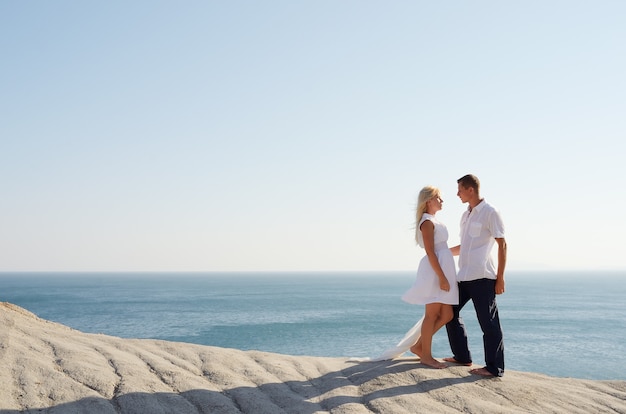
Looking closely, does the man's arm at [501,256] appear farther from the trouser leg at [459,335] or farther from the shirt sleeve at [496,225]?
the trouser leg at [459,335]

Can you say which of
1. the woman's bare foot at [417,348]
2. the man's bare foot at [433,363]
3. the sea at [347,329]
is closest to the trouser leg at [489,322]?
the man's bare foot at [433,363]

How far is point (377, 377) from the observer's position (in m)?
6.61

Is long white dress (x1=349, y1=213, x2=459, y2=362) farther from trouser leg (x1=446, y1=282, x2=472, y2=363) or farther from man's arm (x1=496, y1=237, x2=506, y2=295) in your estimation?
man's arm (x1=496, y1=237, x2=506, y2=295)

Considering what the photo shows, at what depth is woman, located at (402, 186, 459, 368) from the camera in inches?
282

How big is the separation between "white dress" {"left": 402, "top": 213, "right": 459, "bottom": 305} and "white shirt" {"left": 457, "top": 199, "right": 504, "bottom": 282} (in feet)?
0.53

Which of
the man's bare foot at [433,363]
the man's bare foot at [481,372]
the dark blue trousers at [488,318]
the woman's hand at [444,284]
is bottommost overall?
the man's bare foot at [481,372]

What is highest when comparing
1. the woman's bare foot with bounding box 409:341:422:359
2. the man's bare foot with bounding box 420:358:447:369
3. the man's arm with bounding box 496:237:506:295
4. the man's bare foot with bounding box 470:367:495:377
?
the man's arm with bounding box 496:237:506:295

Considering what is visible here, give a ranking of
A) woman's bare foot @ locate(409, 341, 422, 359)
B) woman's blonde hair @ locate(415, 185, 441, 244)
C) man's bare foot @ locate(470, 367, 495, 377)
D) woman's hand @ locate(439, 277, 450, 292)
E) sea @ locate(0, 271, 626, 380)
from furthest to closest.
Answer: sea @ locate(0, 271, 626, 380) < woman's bare foot @ locate(409, 341, 422, 359) < woman's blonde hair @ locate(415, 185, 441, 244) < woman's hand @ locate(439, 277, 450, 292) < man's bare foot @ locate(470, 367, 495, 377)

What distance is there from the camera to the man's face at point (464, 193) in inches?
281

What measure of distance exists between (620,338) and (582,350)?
11.4 m

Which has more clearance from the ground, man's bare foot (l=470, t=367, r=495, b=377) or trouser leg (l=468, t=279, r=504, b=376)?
trouser leg (l=468, t=279, r=504, b=376)

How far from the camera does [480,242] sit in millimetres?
7074

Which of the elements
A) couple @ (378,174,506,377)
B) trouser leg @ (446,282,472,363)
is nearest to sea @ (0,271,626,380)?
trouser leg @ (446,282,472,363)

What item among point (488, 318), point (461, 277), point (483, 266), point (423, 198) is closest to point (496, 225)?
point (483, 266)
